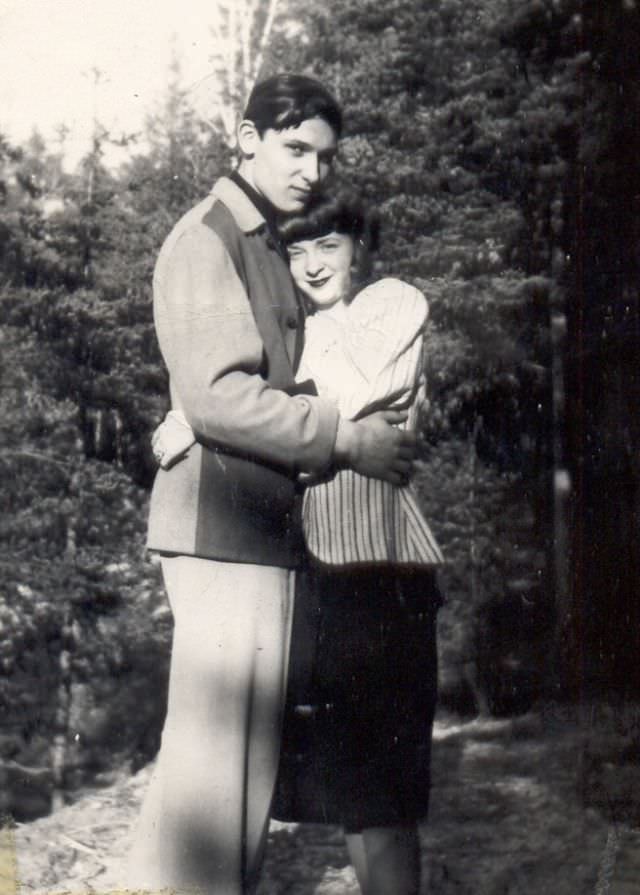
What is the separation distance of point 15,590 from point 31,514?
158mm

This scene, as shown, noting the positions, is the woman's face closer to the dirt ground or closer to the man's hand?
the man's hand

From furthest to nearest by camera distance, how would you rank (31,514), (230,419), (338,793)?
(31,514), (338,793), (230,419)

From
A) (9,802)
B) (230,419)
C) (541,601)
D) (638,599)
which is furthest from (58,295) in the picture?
(638,599)

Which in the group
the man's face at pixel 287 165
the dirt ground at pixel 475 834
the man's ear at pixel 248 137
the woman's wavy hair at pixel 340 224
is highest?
the man's ear at pixel 248 137

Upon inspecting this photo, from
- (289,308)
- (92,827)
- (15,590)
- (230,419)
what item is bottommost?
(92,827)

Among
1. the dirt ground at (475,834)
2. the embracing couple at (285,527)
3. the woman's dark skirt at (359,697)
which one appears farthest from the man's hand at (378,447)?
the dirt ground at (475,834)

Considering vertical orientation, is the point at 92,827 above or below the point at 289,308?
below

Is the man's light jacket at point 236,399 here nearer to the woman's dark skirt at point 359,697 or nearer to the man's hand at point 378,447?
the man's hand at point 378,447

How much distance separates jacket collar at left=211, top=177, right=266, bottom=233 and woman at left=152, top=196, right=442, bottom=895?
0.20 ft

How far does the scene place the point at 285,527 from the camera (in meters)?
1.92

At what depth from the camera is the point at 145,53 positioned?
2146 mm

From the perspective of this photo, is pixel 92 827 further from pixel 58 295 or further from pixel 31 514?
pixel 58 295

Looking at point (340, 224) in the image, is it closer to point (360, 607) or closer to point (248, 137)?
point (248, 137)

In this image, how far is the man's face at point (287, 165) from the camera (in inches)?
78.0
